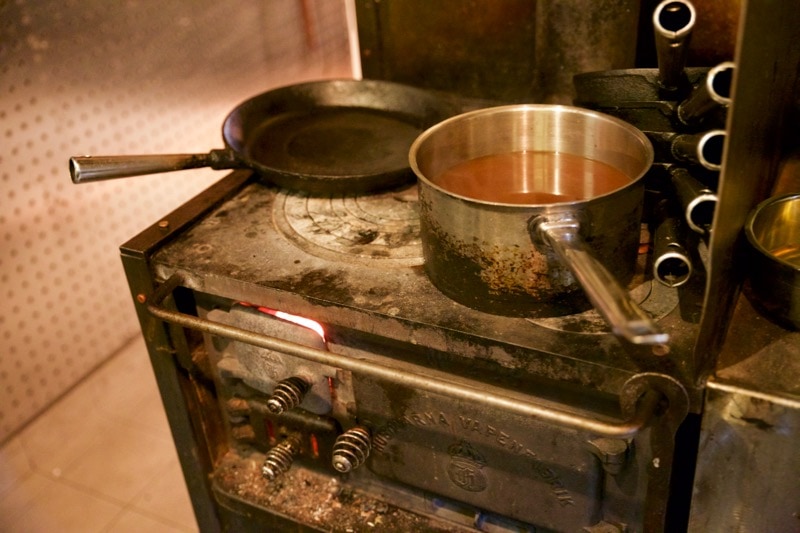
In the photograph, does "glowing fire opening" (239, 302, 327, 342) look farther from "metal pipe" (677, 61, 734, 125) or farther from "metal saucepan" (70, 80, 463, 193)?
"metal pipe" (677, 61, 734, 125)

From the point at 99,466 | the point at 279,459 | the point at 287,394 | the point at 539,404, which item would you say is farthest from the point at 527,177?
the point at 99,466

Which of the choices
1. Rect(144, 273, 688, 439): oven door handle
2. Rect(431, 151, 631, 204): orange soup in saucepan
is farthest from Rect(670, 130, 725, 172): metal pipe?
Rect(144, 273, 688, 439): oven door handle

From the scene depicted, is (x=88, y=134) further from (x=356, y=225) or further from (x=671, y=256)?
(x=671, y=256)

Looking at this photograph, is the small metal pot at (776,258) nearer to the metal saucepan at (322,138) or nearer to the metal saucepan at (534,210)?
the metal saucepan at (534,210)

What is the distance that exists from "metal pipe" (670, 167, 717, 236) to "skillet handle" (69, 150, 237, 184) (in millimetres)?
879

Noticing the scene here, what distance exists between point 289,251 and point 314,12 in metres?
1.84

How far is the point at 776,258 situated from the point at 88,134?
1.91 m

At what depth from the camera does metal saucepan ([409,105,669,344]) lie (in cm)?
97

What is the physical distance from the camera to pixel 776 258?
0.99 metres

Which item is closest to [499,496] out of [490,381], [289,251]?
[490,381]

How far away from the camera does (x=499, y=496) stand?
126 centimetres

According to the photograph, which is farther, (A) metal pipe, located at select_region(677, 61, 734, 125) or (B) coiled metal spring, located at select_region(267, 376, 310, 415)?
(B) coiled metal spring, located at select_region(267, 376, 310, 415)

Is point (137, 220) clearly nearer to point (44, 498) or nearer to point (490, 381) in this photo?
point (44, 498)

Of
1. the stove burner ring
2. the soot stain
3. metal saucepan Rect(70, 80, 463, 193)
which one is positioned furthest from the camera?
metal saucepan Rect(70, 80, 463, 193)
